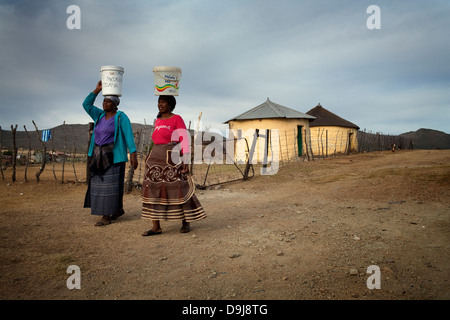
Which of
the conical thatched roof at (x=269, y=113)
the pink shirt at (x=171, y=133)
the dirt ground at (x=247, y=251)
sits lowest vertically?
the dirt ground at (x=247, y=251)

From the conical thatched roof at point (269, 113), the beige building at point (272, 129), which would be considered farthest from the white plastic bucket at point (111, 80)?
the conical thatched roof at point (269, 113)

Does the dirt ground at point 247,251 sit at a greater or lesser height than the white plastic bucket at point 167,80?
lesser

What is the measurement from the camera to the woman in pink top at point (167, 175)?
156 inches

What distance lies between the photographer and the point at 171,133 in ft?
13.1

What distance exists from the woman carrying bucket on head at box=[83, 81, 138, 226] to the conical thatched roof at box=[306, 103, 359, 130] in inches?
806

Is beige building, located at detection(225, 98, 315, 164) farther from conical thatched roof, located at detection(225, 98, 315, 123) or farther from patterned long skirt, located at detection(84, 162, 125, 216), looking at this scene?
patterned long skirt, located at detection(84, 162, 125, 216)

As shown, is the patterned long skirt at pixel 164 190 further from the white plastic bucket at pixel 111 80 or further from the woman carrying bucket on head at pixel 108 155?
the white plastic bucket at pixel 111 80

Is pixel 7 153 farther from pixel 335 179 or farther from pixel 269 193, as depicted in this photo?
pixel 335 179

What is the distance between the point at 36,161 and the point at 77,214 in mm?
14996

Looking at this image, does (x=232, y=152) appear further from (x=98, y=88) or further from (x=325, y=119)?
(x=98, y=88)

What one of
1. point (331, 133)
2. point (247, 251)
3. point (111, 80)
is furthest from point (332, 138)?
point (247, 251)

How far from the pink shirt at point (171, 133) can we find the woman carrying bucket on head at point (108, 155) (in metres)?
0.62

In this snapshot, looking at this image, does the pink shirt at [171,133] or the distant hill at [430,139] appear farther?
the distant hill at [430,139]

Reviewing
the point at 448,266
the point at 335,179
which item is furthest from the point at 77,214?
the point at 335,179
